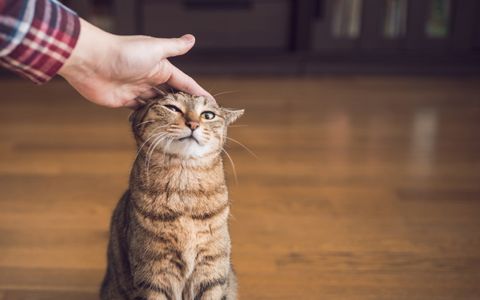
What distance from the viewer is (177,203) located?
1.06m

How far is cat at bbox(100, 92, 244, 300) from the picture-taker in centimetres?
105

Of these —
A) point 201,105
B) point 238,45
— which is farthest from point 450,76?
point 201,105

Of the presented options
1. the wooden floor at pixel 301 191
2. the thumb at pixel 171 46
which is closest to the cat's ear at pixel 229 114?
the thumb at pixel 171 46

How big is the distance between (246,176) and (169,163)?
38.5 inches

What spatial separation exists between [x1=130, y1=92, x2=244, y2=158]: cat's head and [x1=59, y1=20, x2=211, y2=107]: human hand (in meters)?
0.06

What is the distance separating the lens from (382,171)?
6.81 ft

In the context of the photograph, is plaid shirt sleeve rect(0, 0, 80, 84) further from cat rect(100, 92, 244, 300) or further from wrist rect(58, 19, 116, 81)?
cat rect(100, 92, 244, 300)

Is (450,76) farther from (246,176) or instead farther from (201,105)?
(201,105)

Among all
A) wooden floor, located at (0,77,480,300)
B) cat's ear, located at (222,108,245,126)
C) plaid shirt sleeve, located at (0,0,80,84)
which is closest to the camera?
plaid shirt sleeve, located at (0,0,80,84)

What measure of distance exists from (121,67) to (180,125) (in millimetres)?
152

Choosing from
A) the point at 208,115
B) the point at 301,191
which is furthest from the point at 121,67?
the point at 301,191

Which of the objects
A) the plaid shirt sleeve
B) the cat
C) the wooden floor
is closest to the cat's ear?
the cat

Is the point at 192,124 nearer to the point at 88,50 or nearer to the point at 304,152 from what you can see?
the point at 88,50

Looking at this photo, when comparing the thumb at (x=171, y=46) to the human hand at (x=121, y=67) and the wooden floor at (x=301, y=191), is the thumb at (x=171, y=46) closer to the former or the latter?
the human hand at (x=121, y=67)
